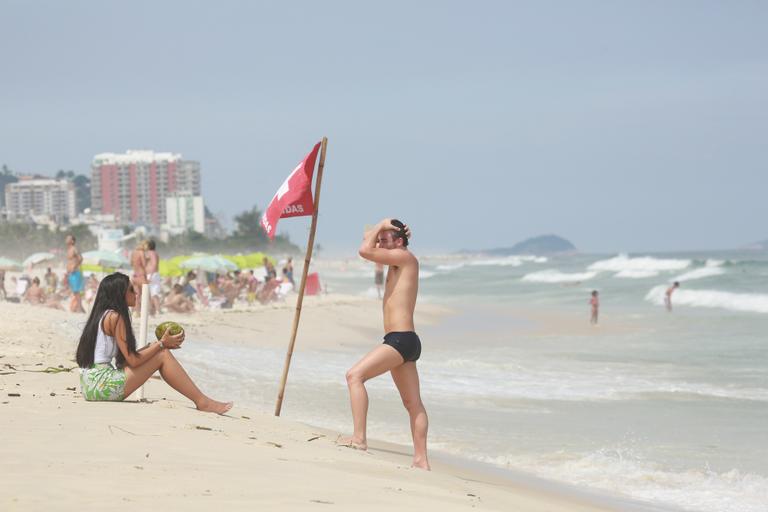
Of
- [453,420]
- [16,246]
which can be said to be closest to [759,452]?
[453,420]

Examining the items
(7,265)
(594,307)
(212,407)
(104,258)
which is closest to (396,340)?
(212,407)

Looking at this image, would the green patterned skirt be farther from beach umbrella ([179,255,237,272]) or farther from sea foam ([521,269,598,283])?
sea foam ([521,269,598,283])

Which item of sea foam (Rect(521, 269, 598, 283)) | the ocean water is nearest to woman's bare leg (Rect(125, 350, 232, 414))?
the ocean water

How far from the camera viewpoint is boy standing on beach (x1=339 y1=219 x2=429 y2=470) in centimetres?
739

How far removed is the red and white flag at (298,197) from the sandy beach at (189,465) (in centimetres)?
163

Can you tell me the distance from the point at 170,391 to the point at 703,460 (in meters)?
4.83

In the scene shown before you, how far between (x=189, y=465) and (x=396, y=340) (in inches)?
79.6

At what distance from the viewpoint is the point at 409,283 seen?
751 centimetres

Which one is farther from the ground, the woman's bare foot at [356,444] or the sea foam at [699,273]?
the woman's bare foot at [356,444]

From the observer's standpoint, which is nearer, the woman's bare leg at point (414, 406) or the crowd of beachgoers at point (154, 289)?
the woman's bare leg at point (414, 406)

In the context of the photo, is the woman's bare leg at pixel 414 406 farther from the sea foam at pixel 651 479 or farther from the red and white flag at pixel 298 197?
the red and white flag at pixel 298 197

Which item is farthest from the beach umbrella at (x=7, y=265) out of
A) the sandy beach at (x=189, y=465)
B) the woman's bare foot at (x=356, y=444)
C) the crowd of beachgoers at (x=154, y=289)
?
the woman's bare foot at (x=356, y=444)

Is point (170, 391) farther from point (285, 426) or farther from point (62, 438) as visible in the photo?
point (62, 438)

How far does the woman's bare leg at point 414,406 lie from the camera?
7.51 m
